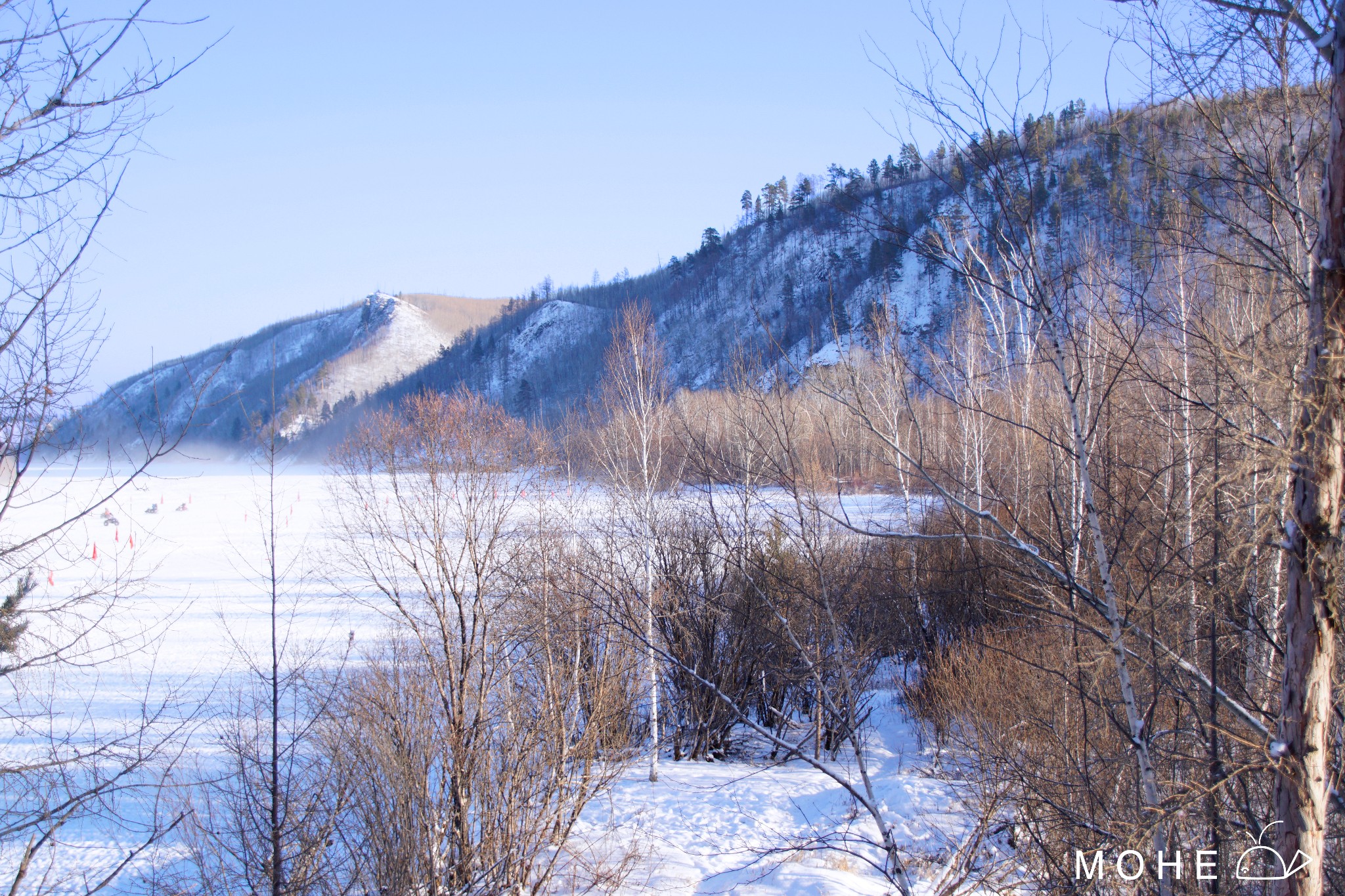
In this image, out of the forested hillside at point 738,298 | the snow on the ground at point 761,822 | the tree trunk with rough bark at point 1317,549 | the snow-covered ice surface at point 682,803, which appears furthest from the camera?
the forested hillside at point 738,298

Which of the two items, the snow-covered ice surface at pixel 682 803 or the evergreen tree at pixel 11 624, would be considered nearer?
the evergreen tree at pixel 11 624

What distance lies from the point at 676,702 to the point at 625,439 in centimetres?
619

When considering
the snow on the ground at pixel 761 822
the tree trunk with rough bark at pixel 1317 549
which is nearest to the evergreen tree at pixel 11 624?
the tree trunk with rough bark at pixel 1317 549

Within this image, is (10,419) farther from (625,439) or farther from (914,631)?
(914,631)

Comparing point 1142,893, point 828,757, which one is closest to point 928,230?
point 1142,893

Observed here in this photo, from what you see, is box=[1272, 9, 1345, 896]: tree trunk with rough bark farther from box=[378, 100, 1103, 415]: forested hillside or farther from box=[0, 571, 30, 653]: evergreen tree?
box=[378, 100, 1103, 415]: forested hillside

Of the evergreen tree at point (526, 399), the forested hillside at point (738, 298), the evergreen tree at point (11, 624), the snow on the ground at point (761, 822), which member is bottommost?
the snow on the ground at point (761, 822)

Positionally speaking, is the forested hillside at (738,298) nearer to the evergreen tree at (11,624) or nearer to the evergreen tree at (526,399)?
the evergreen tree at (526,399)

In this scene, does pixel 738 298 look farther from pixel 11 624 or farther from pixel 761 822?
pixel 11 624

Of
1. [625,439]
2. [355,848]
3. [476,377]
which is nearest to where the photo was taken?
[355,848]

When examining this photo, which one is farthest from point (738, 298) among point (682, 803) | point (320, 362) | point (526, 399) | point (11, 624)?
point (320, 362)

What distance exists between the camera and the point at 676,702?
1723 centimetres

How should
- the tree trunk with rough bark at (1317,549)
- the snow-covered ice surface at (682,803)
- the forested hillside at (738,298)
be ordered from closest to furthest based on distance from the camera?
1. the tree trunk with rough bark at (1317,549)
2. the snow-covered ice surface at (682,803)
3. the forested hillside at (738,298)

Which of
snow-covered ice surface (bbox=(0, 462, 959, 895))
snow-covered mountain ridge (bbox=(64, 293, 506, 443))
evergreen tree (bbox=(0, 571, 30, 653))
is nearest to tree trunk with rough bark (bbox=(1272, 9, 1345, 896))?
snow-covered ice surface (bbox=(0, 462, 959, 895))
